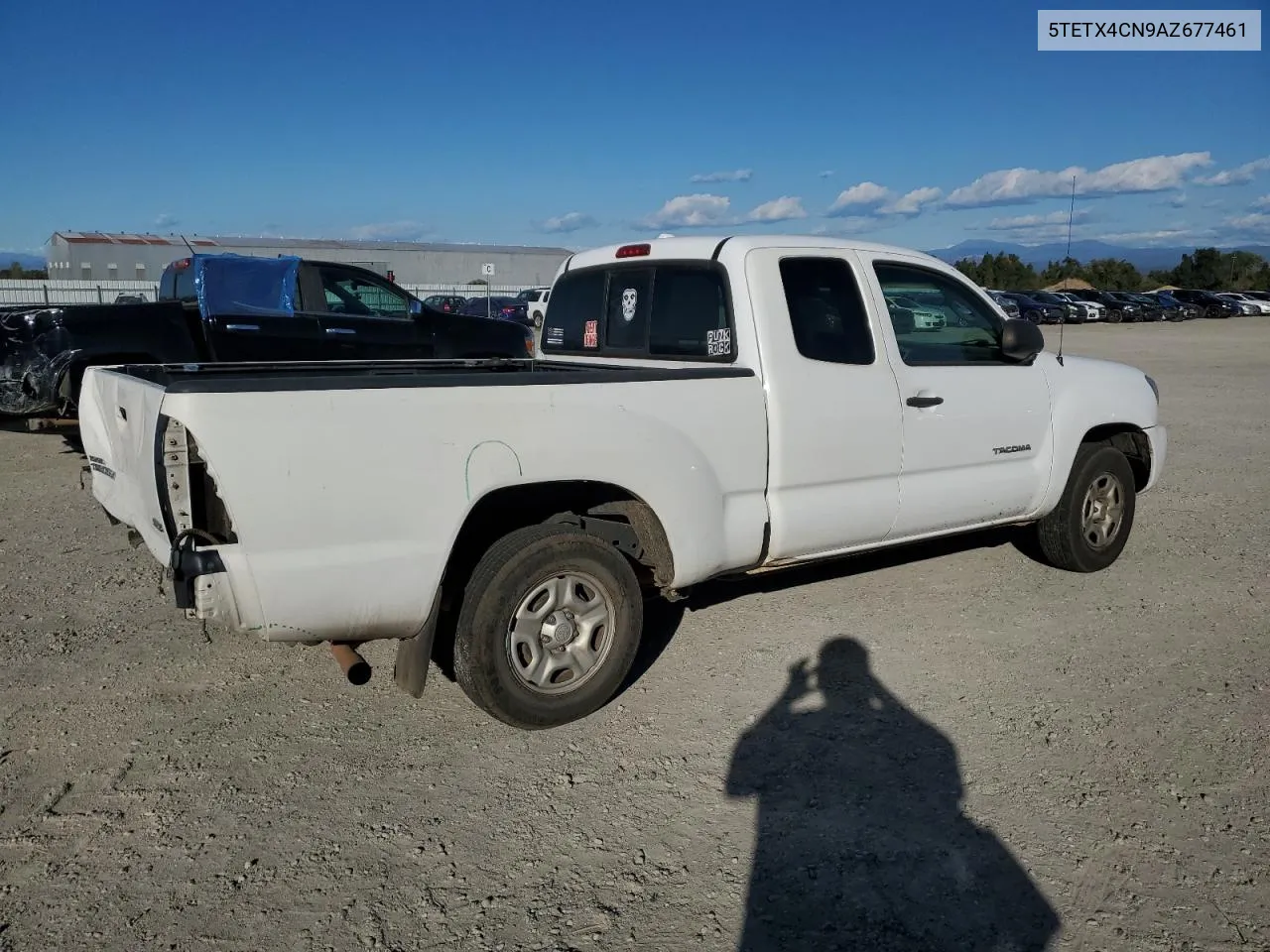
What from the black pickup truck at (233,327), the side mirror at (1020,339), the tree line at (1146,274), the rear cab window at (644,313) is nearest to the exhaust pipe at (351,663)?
the rear cab window at (644,313)

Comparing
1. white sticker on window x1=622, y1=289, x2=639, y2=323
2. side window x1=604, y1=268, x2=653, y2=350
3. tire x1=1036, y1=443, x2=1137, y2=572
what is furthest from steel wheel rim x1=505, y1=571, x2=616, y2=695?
tire x1=1036, y1=443, x2=1137, y2=572

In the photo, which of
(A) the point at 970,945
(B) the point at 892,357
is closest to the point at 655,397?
(B) the point at 892,357

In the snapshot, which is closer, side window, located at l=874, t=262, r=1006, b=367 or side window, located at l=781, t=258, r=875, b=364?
side window, located at l=781, t=258, r=875, b=364

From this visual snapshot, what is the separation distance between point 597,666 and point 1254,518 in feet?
19.6

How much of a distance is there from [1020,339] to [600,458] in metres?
2.55

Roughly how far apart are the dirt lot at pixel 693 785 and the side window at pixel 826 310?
1437 millimetres

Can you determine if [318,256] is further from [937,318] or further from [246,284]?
[937,318]

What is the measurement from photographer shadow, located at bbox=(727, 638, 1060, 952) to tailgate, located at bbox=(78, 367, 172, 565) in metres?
2.30

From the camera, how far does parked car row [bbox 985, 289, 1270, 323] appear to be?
43281 mm

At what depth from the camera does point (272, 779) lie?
3.64 m

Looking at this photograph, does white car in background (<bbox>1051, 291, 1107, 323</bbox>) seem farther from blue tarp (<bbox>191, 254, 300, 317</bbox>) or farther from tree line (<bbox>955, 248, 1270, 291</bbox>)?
blue tarp (<bbox>191, 254, 300, 317</bbox>)

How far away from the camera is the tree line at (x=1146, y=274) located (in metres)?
68.6

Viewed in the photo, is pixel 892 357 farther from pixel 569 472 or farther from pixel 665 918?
pixel 665 918

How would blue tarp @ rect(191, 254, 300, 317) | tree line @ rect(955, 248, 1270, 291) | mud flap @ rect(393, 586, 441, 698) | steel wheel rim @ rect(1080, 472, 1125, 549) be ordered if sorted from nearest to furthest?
1. mud flap @ rect(393, 586, 441, 698)
2. steel wheel rim @ rect(1080, 472, 1125, 549)
3. blue tarp @ rect(191, 254, 300, 317)
4. tree line @ rect(955, 248, 1270, 291)
